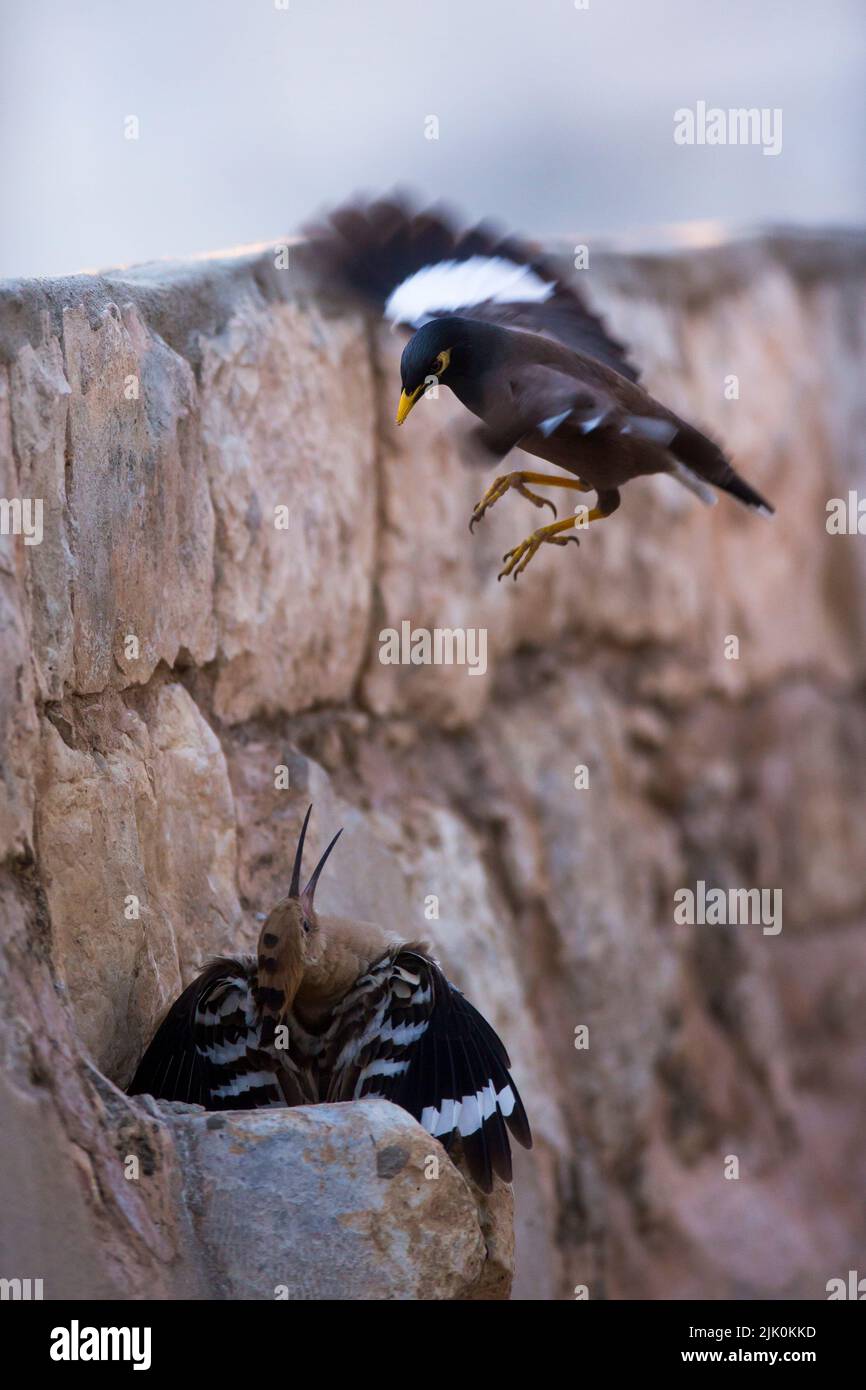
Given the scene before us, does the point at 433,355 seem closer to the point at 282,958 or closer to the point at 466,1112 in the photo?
the point at 282,958

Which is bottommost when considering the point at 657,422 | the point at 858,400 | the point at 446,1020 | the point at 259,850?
the point at 446,1020

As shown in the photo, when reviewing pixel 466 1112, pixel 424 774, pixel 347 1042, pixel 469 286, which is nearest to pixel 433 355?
pixel 469 286

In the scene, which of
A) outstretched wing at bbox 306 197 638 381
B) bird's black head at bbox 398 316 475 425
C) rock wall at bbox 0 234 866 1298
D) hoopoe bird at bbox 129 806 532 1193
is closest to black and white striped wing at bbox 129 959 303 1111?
hoopoe bird at bbox 129 806 532 1193

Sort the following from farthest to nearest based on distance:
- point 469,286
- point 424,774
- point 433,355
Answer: point 424,774
point 469,286
point 433,355

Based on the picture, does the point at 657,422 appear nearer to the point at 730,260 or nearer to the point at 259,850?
the point at 259,850

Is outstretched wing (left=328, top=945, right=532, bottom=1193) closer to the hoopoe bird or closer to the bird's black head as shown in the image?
the hoopoe bird

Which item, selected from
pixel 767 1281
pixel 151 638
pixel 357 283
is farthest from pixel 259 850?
pixel 767 1281
